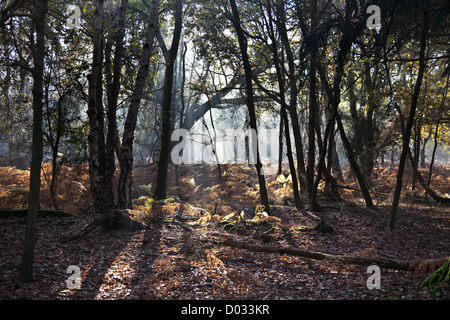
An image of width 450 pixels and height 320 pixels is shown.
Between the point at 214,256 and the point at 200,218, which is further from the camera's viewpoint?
the point at 200,218

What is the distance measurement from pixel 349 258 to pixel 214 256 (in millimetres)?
2535

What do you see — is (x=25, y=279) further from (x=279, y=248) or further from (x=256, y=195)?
(x=256, y=195)

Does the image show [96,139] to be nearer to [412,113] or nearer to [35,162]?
[35,162]

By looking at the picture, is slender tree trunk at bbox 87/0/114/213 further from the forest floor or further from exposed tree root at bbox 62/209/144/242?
the forest floor

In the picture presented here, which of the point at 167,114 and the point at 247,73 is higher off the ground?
the point at 247,73

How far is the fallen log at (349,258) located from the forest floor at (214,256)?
0.33ft

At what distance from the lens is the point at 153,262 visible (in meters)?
6.20

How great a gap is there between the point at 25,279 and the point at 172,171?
1705 cm

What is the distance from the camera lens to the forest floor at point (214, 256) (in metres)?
4.85

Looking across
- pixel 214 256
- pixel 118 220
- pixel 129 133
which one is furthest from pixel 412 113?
pixel 118 220

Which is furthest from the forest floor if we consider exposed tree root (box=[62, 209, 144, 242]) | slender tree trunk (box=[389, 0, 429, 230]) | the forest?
slender tree trunk (box=[389, 0, 429, 230])

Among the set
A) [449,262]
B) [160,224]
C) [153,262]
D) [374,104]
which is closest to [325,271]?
[449,262]

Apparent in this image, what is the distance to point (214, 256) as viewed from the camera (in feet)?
20.7

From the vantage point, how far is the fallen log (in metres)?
5.28
